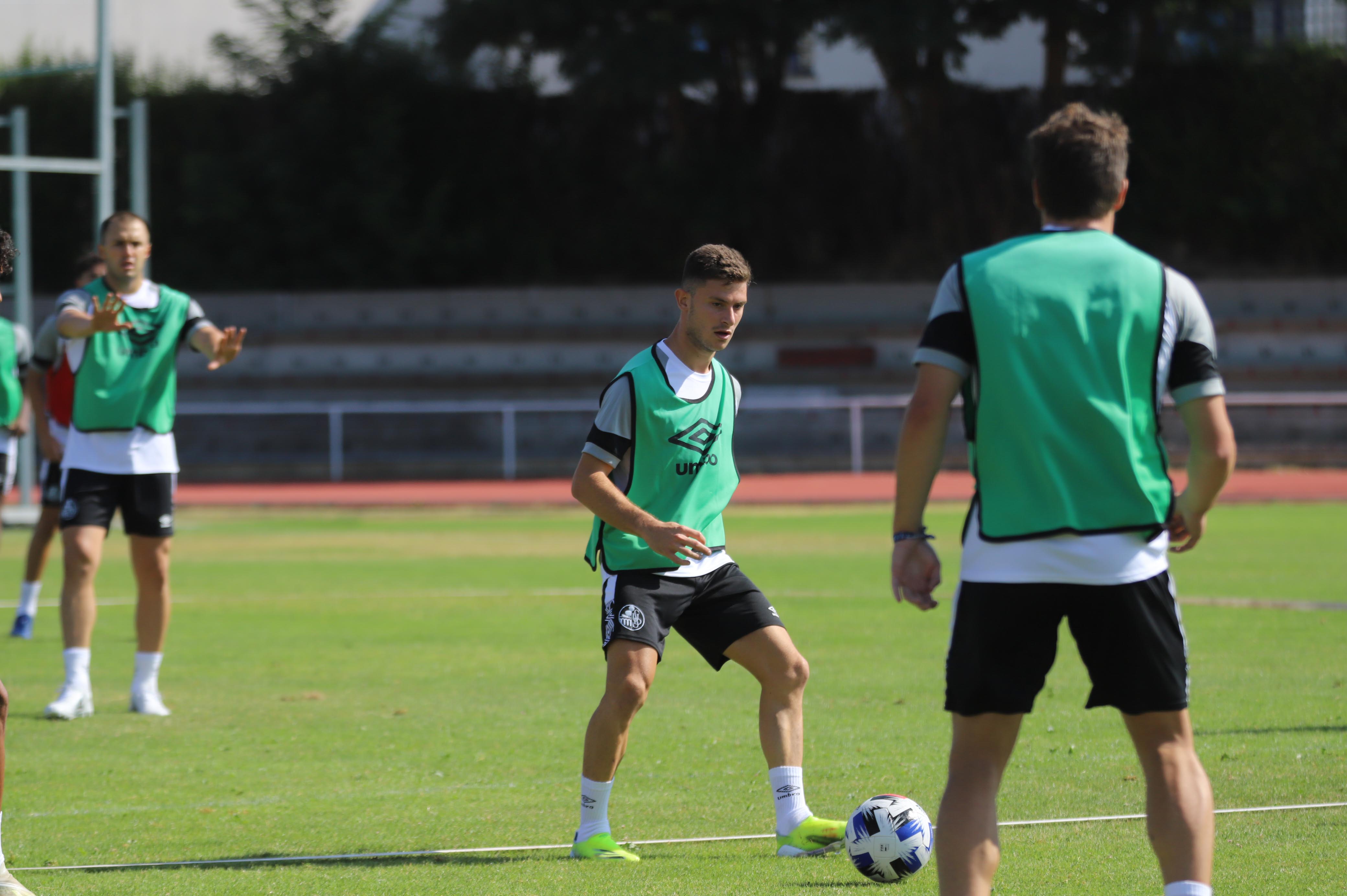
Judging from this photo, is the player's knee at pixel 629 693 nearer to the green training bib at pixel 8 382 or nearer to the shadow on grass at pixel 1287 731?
the shadow on grass at pixel 1287 731

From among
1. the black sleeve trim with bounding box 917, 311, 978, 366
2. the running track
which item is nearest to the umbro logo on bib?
the black sleeve trim with bounding box 917, 311, 978, 366

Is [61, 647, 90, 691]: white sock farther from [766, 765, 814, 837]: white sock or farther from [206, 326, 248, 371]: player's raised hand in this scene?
[766, 765, 814, 837]: white sock

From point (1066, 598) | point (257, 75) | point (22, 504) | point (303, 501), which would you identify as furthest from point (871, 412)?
point (1066, 598)

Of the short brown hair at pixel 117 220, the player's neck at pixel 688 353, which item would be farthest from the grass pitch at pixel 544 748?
the short brown hair at pixel 117 220

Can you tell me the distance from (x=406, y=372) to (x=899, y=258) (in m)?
Answer: 13.2

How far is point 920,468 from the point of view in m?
3.34

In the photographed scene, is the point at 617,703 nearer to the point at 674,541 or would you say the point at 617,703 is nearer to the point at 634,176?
the point at 674,541

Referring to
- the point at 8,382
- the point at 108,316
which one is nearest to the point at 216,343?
the point at 108,316

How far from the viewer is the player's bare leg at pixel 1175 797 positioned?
3279mm

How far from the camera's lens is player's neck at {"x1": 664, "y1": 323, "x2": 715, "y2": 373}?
5.04 meters

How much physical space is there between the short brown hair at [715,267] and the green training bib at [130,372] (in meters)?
3.29

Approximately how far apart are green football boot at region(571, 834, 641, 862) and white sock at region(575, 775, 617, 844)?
0.02m

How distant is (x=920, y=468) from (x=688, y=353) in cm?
182

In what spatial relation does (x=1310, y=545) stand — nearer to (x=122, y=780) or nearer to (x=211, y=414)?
(x=122, y=780)
